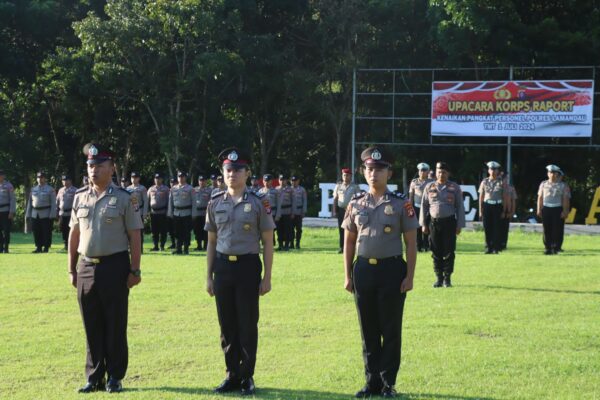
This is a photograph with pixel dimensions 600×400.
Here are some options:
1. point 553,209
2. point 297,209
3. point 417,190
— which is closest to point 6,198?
point 297,209

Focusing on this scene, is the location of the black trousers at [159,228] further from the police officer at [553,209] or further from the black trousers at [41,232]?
the police officer at [553,209]

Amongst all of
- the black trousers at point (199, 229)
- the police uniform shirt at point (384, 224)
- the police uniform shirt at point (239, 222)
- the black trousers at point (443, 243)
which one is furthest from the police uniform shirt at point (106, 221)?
the black trousers at point (199, 229)

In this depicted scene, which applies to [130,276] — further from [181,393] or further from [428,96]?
[428,96]

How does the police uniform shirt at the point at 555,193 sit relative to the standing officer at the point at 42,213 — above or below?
above

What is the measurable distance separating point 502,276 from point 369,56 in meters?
22.0

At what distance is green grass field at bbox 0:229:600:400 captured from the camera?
7.54m

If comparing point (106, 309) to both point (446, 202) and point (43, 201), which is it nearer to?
point (446, 202)

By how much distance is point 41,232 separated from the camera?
22.0m

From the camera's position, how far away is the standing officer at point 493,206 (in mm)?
20047

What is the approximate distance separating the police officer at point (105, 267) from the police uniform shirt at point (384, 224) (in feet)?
6.00

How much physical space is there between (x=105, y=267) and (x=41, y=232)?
15.4m

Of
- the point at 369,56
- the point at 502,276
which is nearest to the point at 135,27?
the point at 369,56

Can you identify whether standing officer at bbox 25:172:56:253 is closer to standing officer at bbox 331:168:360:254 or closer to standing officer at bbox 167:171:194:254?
standing officer at bbox 167:171:194:254

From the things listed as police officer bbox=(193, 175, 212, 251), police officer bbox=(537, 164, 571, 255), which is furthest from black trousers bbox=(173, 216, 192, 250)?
police officer bbox=(537, 164, 571, 255)
